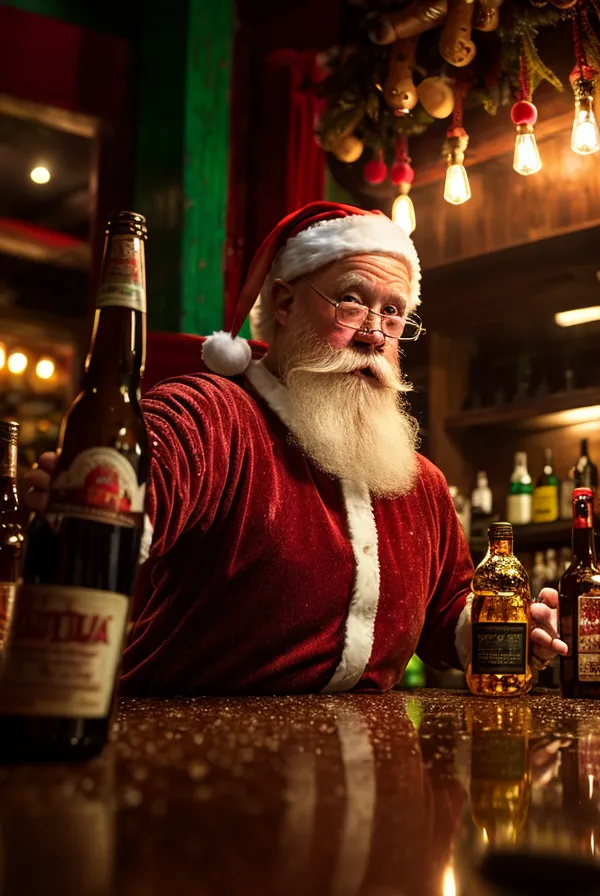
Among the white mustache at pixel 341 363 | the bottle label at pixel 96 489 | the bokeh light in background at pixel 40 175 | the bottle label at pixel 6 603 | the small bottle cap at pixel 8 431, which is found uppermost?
the bokeh light in background at pixel 40 175

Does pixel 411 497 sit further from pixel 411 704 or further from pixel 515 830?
pixel 515 830

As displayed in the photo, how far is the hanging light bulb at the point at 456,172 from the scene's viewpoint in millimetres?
2914

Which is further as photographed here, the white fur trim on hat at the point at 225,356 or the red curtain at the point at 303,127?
the red curtain at the point at 303,127

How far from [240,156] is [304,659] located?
7.36 feet

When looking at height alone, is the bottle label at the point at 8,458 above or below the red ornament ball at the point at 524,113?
below

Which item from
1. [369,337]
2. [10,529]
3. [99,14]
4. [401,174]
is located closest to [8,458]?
[10,529]

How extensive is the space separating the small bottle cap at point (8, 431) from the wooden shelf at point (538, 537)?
259 cm

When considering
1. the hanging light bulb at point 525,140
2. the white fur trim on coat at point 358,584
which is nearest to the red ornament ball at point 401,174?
the hanging light bulb at point 525,140

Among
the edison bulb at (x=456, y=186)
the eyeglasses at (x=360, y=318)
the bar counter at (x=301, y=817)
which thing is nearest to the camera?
the bar counter at (x=301, y=817)

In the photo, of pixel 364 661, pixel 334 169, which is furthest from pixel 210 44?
pixel 364 661

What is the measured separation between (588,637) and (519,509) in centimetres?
230

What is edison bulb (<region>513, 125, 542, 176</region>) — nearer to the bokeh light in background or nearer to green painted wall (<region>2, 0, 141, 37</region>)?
green painted wall (<region>2, 0, 141, 37</region>)

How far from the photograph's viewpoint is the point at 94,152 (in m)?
3.32

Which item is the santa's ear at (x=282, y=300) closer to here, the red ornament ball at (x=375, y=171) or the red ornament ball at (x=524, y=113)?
the red ornament ball at (x=524, y=113)
